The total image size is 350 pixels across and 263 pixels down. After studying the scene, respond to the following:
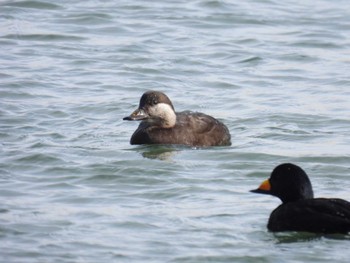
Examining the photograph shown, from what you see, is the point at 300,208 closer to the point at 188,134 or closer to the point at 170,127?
the point at 188,134

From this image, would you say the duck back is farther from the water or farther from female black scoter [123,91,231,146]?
the water

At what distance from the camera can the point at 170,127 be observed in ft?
53.3

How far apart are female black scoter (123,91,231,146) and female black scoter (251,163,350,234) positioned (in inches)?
147

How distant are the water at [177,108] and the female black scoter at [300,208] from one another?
4.2 inches

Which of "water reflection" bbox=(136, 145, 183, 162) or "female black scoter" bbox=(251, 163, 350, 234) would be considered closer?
"female black scoter" bbox=(251, 163, 350, 234)

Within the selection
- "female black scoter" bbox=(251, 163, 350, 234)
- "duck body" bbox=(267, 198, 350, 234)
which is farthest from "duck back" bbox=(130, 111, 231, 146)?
"duck body" bbox=(267, 198, 350, 234)

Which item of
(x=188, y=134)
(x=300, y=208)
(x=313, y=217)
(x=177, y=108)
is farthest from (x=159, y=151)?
(x=313, y=217)

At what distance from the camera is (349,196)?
13.3 meters

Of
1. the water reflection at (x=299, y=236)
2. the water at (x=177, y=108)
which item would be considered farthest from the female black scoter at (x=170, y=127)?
the water reflection at (x=299, y=236)

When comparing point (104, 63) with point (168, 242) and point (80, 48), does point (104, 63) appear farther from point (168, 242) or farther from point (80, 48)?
point (168, 242)

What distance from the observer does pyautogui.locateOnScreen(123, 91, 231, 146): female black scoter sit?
16.1 metres

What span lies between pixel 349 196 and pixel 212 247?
7.66ft

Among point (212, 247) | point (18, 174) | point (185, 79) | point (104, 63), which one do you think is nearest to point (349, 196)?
point (212, 247)

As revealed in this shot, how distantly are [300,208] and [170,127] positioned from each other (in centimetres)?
459
